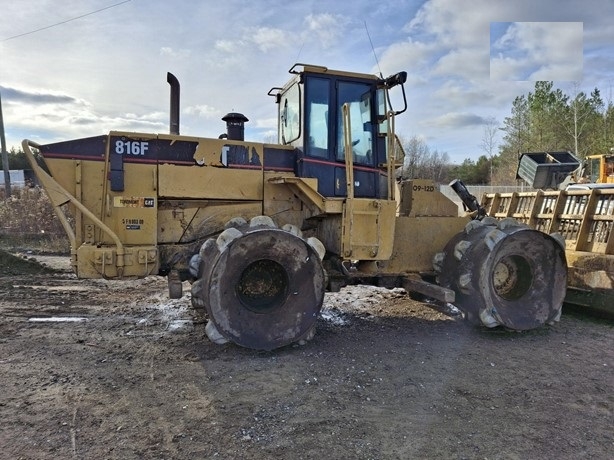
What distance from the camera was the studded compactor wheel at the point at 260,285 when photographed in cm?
493

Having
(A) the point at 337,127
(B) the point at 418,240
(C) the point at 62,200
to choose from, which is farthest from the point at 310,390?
(C) the point at 62,200

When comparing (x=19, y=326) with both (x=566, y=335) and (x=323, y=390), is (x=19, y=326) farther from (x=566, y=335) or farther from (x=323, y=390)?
(x=566, y=335)

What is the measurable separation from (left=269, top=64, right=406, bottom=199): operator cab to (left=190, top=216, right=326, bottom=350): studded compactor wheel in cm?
112

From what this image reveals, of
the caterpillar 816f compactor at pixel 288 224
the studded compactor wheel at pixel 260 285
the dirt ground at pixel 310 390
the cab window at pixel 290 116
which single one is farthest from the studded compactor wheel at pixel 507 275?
the cab window at pixel 290 116

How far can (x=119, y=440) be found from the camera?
3320 millimetres

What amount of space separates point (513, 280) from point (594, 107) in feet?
118

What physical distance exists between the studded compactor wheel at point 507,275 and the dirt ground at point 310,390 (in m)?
0.29

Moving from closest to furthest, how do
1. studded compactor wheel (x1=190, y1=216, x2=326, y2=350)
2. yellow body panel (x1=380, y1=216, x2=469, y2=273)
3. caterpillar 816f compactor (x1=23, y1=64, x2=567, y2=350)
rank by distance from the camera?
studded compactor wheel (x1=190, y1=216, x2=326, y2=350), caterpillar 816f compactor (x1=23, y1=64, x2=567, y2=350), yellow body panel (x1=380, y1=216, x2=469, y2=273)

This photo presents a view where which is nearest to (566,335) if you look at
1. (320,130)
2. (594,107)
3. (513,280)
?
(513,280)

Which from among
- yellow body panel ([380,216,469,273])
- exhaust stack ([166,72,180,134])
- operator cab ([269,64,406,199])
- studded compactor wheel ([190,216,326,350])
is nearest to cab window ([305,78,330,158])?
operator cab ([269,64,406,199])

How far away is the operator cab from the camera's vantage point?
235 inches

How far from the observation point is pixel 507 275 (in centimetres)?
625

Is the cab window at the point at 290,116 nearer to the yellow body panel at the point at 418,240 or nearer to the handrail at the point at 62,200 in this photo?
the yellow body panel at the point at 418,240

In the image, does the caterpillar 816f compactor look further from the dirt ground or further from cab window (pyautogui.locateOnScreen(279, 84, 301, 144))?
the dirt ground
